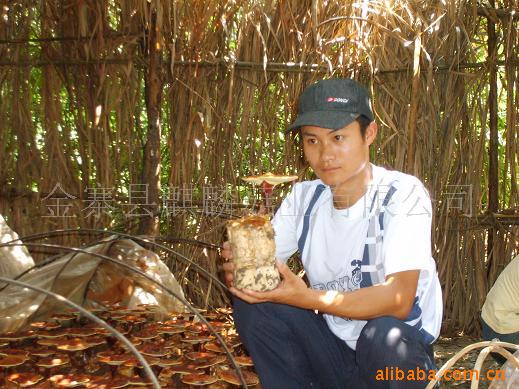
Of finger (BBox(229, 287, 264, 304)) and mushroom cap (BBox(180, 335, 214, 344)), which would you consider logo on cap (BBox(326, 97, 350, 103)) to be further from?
mushroom cap (BBox(180, 335, 214, 344))

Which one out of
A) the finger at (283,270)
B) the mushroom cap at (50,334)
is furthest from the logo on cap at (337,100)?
the mushroom cap at (50,334)

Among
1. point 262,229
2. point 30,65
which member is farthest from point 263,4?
point 262,229

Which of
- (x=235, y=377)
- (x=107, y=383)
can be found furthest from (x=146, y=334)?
(x=235, y=377)

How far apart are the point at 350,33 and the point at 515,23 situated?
886 millimetres

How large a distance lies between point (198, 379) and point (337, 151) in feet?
2.93

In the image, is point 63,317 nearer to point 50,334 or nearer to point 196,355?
point 50,334

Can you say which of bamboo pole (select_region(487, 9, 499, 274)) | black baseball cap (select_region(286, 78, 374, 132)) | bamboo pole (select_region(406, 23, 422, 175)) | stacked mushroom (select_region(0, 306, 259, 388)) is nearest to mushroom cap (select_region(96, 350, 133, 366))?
stacked mushroom (select_region(0, 306, 259, 388))

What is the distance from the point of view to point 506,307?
2.06 meters

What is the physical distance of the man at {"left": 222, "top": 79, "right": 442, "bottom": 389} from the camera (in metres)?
1.62

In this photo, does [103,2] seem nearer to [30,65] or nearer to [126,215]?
[30,65]

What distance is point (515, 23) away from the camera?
315 centimetres

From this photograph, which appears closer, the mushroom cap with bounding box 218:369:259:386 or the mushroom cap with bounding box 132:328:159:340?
the mushroom cap with bounding box 218:369:259:386

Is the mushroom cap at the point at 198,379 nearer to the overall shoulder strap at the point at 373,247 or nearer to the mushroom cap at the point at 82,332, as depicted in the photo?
the mushroom cap at the point at 82,332

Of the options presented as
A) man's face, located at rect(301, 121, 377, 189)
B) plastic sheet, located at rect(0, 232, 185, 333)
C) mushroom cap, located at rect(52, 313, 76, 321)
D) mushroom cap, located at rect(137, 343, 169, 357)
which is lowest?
mushroom cap, located at rect(137, 343, 169, 357)
